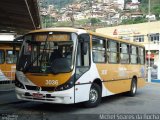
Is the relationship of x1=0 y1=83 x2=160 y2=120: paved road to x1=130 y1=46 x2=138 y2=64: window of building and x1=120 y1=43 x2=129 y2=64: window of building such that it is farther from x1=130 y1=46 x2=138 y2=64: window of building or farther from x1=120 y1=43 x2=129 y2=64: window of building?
x1=130 y1=46 x2=138 y2=64: window of building

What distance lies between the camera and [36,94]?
A: 12172 mm

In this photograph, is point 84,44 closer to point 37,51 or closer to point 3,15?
point 37,51

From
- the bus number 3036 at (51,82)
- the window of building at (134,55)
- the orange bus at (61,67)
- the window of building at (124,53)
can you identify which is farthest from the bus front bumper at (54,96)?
the window of building at (134,55)

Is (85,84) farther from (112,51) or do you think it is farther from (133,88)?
(133,88)

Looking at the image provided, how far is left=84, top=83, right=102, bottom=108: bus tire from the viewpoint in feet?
43.8

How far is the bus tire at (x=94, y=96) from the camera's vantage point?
1336cm

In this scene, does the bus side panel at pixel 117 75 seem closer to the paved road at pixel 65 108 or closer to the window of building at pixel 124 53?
the window of building at pixel 124 53

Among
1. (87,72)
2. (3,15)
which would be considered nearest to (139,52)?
(87,72)

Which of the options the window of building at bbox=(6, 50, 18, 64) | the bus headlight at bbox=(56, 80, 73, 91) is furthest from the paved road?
the window of building at bbox=(6, 50, 18, 64)

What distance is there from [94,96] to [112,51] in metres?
2.66

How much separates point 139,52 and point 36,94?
9102 mm

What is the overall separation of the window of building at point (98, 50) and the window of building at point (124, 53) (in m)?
2.33

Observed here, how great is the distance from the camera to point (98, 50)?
14156 mm

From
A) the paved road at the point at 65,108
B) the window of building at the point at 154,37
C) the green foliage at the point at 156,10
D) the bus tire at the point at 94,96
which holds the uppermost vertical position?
the green foliage at the point at 156,10
